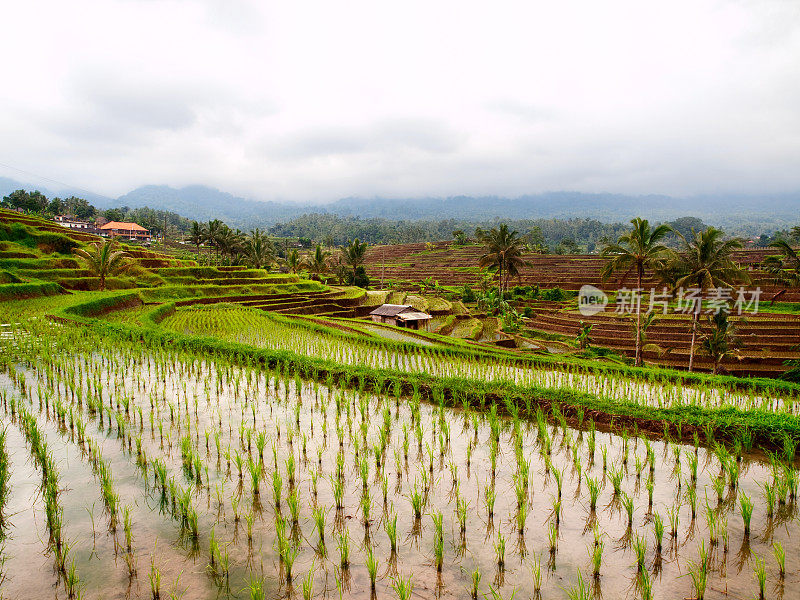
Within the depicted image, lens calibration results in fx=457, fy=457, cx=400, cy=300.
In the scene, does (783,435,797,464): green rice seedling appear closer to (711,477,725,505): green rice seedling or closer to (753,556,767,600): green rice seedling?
(711,477,725,505): green rice seedling

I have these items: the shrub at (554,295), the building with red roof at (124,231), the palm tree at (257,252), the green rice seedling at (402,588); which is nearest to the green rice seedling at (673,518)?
the green rice seedling at (402,588)

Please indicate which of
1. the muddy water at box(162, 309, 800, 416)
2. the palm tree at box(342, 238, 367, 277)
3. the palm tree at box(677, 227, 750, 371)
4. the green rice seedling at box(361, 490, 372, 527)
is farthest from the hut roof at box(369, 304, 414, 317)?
the green rice seedling at box(361, 490, 372, 527)

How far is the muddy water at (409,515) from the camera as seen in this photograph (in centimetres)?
317

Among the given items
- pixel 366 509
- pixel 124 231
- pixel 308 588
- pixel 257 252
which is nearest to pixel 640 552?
pixel 366 509

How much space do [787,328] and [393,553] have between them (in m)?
30.2

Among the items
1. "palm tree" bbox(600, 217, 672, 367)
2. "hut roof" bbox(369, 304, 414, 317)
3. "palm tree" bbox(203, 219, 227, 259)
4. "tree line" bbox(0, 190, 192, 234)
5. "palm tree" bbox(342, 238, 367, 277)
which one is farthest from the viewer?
"tree line" bbox(0, 190, 192, 234)

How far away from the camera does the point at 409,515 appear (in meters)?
3.98

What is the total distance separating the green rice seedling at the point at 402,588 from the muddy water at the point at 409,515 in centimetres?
6

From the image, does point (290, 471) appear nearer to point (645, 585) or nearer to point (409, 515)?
point (409, 515)

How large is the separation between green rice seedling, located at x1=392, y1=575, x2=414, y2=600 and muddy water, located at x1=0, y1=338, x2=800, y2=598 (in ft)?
0.19

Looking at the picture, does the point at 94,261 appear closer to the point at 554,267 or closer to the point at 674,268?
the point at 674,268

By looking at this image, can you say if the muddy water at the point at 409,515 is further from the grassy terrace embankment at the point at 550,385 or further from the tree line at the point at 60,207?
the tree line at the point at 60,207

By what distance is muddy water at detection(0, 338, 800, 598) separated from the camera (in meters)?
3.17

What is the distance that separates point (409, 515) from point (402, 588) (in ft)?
4.21
